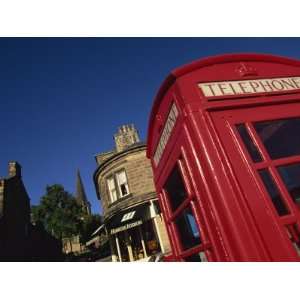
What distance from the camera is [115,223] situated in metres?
17.1

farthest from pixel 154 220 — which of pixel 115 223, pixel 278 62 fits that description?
pixel 278 62

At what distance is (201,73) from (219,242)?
61.1 inches

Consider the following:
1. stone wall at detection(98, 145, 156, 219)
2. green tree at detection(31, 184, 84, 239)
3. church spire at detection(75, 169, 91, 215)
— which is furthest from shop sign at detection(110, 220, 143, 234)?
church spire at detection(75, 169, 91, 215)

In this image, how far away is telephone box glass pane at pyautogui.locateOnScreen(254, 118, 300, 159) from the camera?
261 centimetres

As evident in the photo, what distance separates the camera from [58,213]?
34031 millimetres

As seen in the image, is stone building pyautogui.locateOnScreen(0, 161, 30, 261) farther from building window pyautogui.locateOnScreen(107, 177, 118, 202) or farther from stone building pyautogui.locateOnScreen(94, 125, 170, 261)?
building window pyautogui.locateOnScreen(107, 177, 118, 202)

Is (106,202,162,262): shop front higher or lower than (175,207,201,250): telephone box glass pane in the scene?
higher

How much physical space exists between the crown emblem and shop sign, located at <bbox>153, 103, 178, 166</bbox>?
2.47ft

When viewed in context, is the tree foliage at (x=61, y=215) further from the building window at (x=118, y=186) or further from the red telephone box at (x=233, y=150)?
the red telephone box at (x=233, y=150)

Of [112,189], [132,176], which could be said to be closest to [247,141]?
[132,176]
